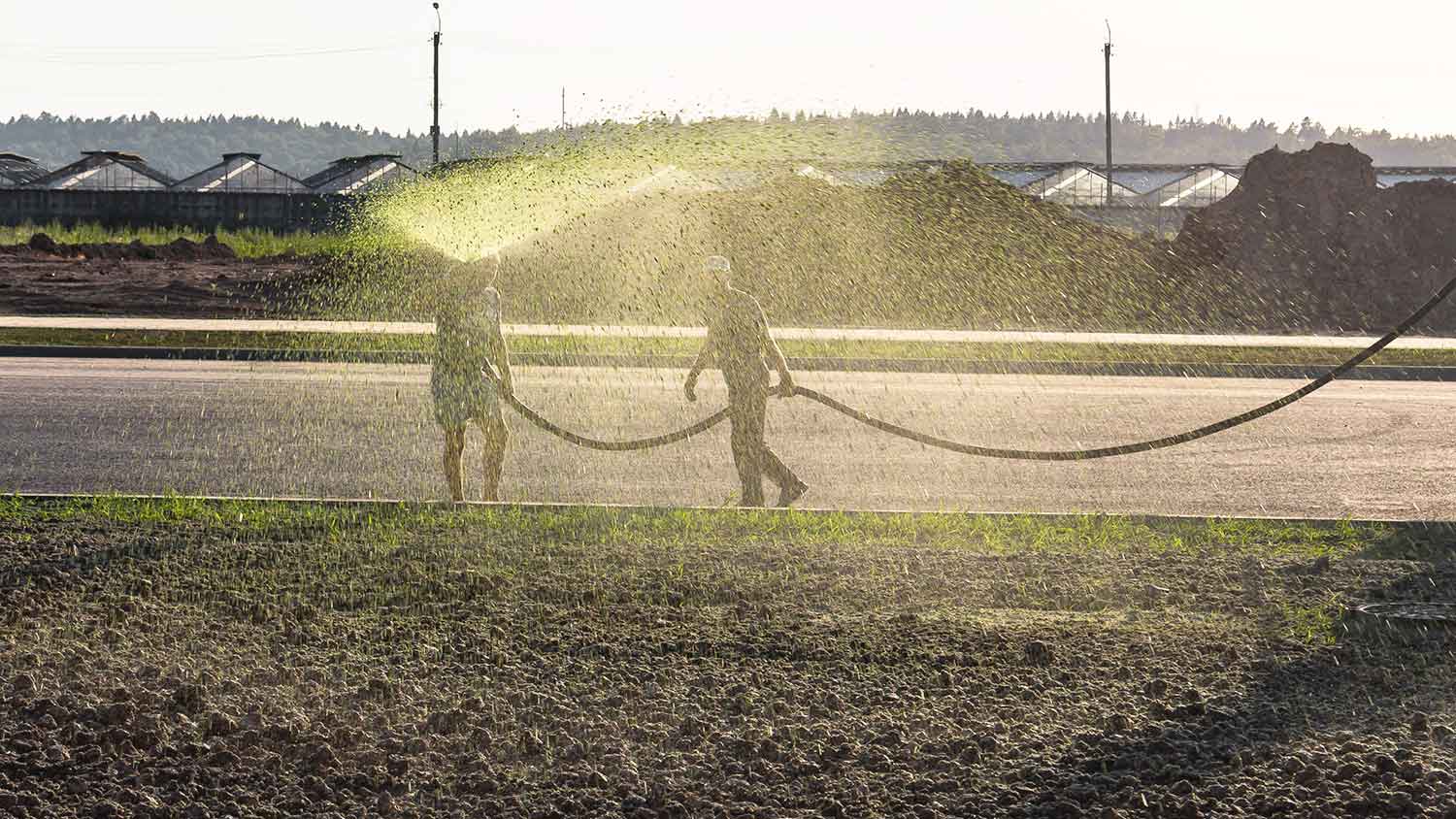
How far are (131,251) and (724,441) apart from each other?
30.1 m

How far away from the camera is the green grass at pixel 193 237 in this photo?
3941cm

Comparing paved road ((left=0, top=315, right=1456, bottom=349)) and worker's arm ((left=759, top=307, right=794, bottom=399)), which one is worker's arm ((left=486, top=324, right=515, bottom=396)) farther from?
paved road ((left=0, top=315, right=1456, bottom=349))

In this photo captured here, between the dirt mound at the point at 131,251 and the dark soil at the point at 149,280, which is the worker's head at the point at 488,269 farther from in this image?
the dirt mound at the point at 131,251

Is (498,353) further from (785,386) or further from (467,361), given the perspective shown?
(785,386)

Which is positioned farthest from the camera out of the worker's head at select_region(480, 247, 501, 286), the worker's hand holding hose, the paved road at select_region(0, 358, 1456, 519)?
the paved road at select_region(0, 358, 1456, 519)

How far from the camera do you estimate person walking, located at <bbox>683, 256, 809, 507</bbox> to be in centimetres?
991

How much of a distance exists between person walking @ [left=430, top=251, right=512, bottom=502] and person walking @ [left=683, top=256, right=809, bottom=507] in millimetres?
1232

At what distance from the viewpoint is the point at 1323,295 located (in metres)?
32.4

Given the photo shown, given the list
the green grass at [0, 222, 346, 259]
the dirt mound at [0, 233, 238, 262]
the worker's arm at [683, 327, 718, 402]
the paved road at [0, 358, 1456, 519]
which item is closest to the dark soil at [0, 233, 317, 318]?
the dirt mound at [0, 233, 238, 262]

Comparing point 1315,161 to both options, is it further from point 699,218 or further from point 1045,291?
point 699,218

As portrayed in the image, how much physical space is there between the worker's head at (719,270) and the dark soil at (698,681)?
2.17 m

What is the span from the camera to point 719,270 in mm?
9945

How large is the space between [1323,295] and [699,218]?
12.9m

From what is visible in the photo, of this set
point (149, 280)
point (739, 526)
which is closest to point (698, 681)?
point (739, 526)
